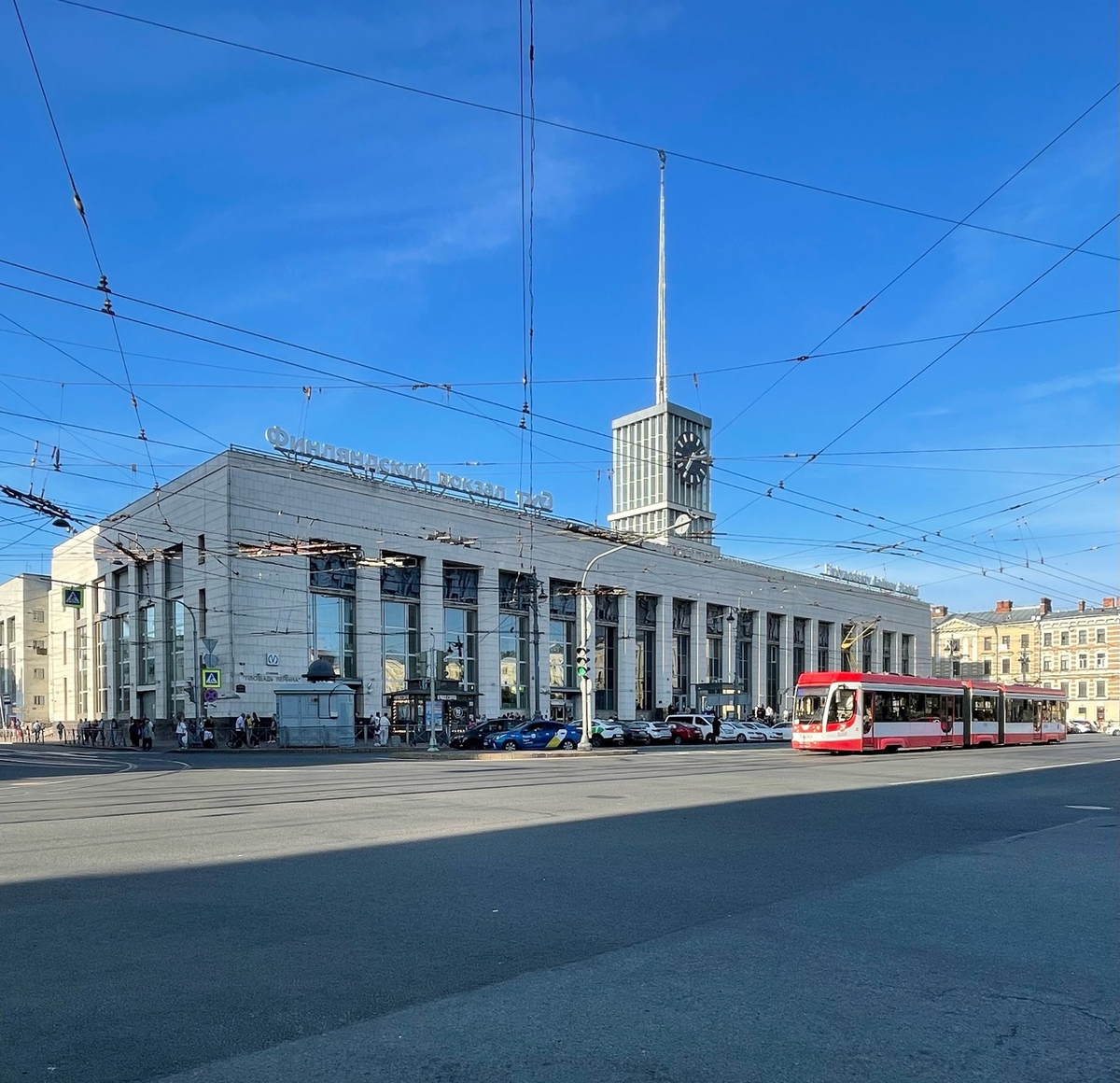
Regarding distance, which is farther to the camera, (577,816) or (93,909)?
(577,816)

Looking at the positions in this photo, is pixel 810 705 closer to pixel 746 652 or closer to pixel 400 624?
pixel 400 624

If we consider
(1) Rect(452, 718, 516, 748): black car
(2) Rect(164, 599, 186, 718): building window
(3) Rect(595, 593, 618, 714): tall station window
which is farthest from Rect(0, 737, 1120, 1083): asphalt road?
(3) Rect(595, 593, 618, 714): tall station window

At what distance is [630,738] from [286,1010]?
49463mm

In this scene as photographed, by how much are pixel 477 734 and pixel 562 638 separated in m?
25.2

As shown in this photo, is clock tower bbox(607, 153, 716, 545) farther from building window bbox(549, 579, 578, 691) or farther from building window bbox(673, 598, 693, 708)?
building window bbox(549, 579, 578, 691)

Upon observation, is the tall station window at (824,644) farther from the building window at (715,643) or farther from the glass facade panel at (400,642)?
the glass facade panel at (400,642)

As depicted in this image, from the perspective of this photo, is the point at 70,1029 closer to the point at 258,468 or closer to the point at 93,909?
the point at 93,909

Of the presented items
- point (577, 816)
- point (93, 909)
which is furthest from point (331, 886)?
point (577, 816)

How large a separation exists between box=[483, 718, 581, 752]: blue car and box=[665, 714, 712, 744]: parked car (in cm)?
1489

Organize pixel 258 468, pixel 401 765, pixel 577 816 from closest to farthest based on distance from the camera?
pixel 577 816
pixel 401 765
pixel 258 468

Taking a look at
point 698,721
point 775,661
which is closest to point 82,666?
point 698,721

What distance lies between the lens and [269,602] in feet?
172

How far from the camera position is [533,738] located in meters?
41.9

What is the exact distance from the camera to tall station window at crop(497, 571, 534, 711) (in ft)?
210
